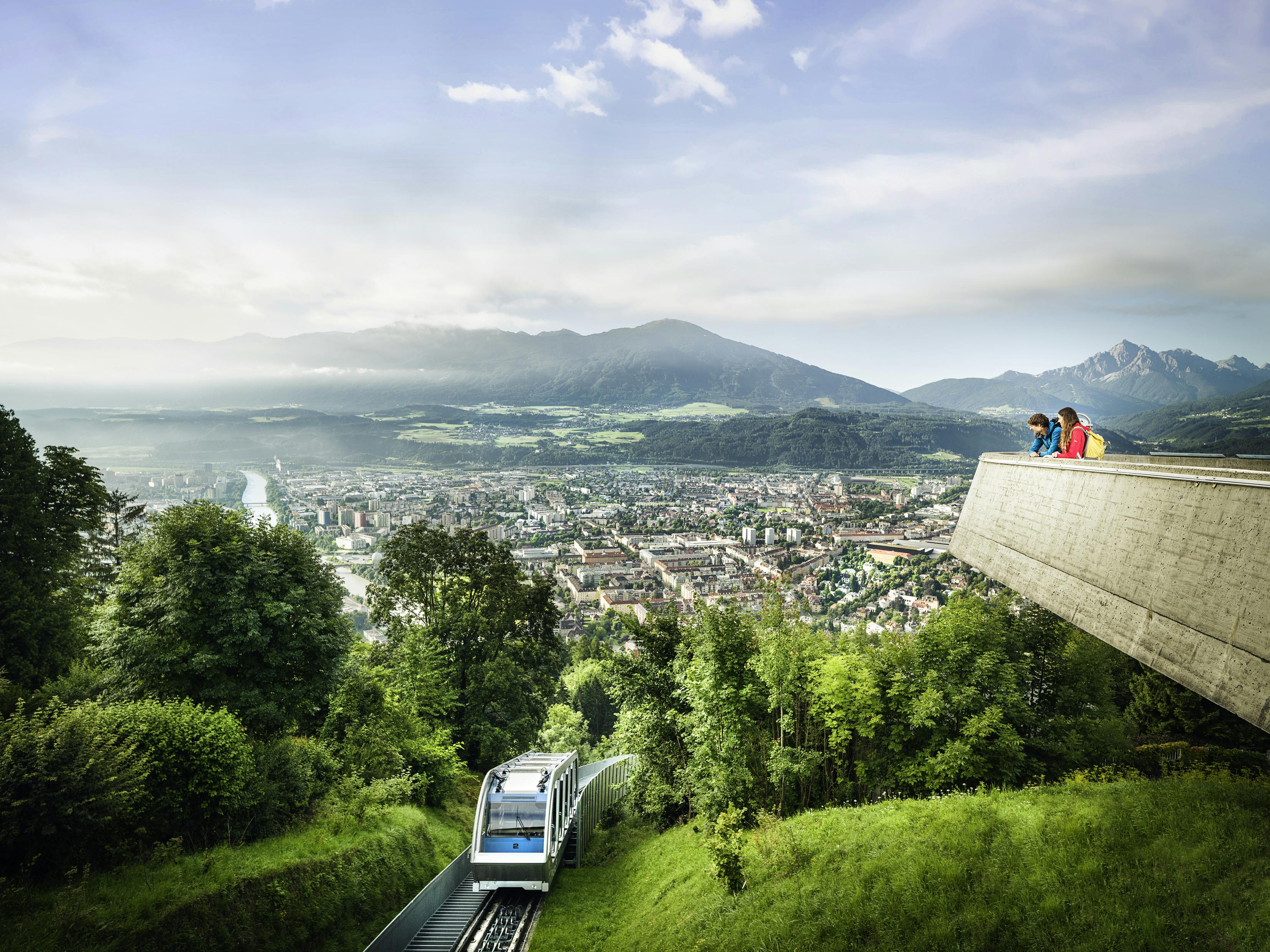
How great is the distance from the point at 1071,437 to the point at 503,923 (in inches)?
532

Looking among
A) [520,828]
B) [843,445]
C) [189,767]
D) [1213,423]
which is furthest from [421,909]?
[843,445]

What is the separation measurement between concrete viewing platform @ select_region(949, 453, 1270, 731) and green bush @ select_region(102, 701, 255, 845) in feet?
44.0

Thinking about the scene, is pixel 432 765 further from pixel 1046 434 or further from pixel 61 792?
pixel 1046 434

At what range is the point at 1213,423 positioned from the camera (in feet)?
201

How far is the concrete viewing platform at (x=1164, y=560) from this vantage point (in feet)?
16.9

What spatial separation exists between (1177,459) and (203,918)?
14.6 meters

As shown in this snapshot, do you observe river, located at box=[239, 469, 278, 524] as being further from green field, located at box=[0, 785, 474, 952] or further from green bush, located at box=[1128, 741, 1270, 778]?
green bush, located at box=[1128, 741, 1270, 778]

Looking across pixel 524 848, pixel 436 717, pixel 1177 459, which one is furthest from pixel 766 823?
pixel 436 717

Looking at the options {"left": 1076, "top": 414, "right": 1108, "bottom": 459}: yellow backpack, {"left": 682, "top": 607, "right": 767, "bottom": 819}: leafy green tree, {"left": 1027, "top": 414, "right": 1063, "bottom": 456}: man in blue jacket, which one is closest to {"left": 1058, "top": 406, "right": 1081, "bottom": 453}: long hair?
{"left": 1027, "top": 414, "right": 1063, "bottom": 456}: man in blue jacket

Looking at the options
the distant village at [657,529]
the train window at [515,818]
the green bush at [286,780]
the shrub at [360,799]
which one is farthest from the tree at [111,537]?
the train window at [515,818]

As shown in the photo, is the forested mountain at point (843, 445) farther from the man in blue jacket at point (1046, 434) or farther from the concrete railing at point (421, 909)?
the concrete railing at point (421, 909)

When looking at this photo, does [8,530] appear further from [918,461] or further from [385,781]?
[918,461]

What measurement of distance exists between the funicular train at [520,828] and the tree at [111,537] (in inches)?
521

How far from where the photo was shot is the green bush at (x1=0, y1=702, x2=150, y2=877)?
826 cm
